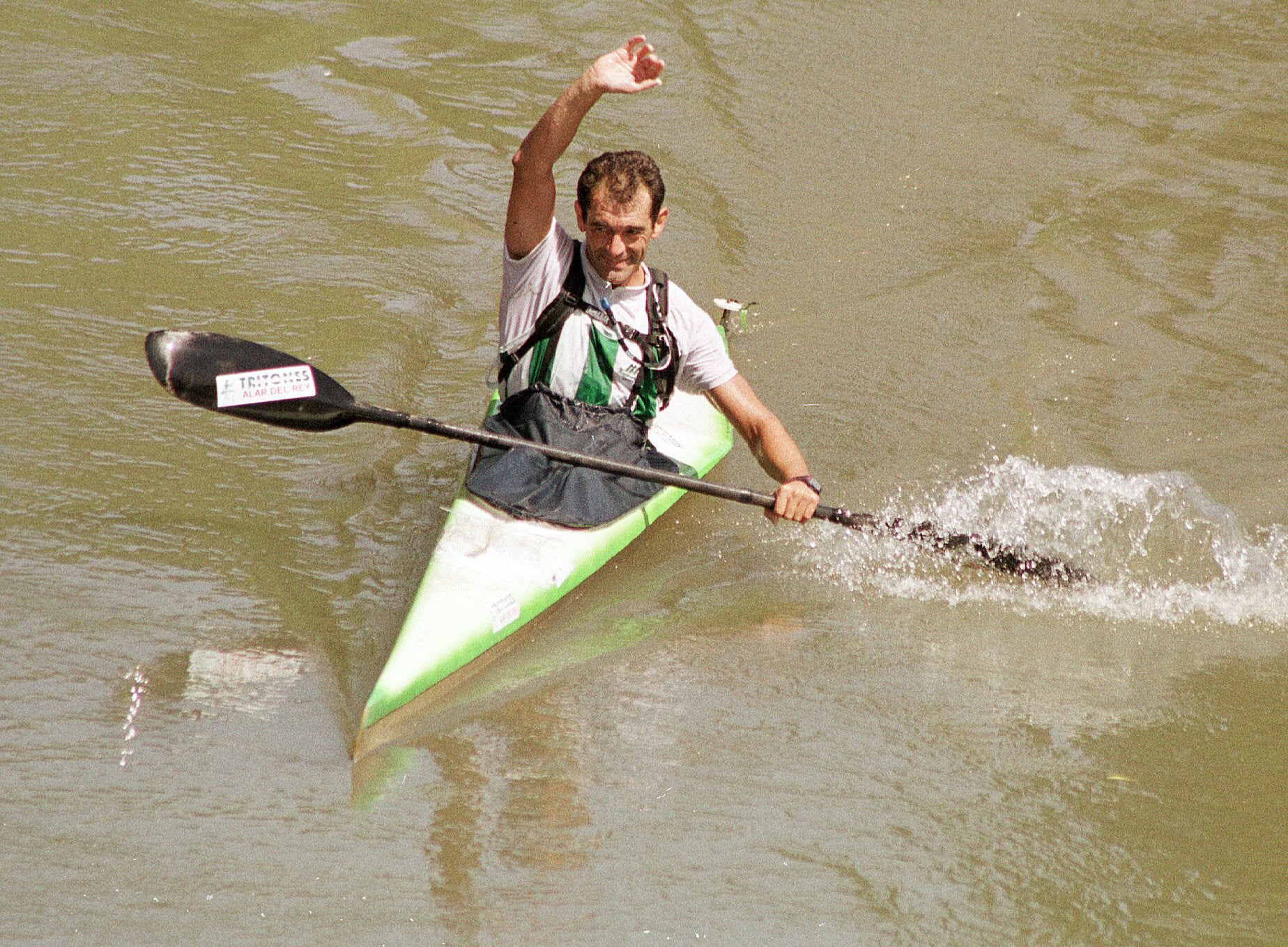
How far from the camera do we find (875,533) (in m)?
4.32

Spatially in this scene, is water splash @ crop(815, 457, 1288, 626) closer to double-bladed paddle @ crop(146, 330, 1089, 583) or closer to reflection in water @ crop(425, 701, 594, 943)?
double-bladed paddle @ crop(146, 330, 1089, 583)

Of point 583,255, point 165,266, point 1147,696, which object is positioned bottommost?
point 1147,696

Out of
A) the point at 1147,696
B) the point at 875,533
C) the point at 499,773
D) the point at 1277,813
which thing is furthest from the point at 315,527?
the point at 1277,813

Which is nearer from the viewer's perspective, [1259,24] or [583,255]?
[583,255]

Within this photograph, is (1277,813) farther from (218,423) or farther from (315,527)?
(218,423)

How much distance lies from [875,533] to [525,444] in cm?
122

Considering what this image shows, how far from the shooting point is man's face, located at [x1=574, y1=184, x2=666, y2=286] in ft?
12.6

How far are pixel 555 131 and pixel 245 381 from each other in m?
1.22

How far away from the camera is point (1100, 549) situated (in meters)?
4.61

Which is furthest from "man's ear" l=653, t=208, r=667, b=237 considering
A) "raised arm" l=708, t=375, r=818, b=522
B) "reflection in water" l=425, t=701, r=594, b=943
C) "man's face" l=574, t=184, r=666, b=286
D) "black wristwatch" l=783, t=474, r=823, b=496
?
"reflection in water" l=425, t=701, r=594, b=943

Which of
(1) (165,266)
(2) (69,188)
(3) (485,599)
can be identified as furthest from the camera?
(2) (69,188)

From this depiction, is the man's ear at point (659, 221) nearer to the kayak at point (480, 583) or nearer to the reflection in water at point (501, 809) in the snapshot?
the kayak at point (480, 583)

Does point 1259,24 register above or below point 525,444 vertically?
above

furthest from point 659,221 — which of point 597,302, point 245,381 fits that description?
point 245,381
